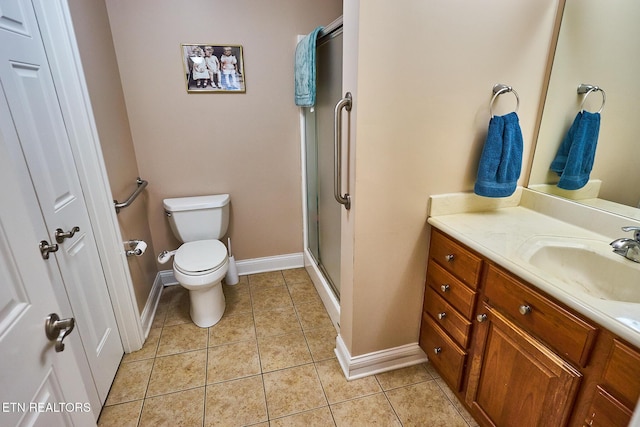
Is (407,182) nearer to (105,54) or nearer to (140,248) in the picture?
(140,248)

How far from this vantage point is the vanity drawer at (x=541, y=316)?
88 centimetres

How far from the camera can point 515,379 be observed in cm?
112

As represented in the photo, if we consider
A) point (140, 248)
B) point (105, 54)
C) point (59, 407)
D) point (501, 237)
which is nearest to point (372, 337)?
point (501, 237)

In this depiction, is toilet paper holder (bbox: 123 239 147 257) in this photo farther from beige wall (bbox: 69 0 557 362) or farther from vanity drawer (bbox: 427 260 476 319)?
vanity drawer (bbox: 427 260 476 319)

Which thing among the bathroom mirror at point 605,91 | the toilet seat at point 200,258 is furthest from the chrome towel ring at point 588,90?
the toilet seat at point 200,258

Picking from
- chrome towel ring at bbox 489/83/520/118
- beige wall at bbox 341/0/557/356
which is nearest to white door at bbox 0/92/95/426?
beige wall at bbox 341/0/557/356

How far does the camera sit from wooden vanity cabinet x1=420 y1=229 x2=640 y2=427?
833 millimetres

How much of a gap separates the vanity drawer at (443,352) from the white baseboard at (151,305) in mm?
1675

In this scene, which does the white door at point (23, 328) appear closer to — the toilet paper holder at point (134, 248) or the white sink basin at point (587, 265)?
the toilet paper holder at point (134, 248)

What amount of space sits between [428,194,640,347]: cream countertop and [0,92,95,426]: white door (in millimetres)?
1297

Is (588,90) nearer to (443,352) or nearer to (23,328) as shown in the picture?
(443,352)

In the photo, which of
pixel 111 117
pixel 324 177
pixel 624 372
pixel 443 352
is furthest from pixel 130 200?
pixel 624 372

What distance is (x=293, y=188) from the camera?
2.62 m

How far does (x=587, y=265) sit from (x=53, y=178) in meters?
2.10
